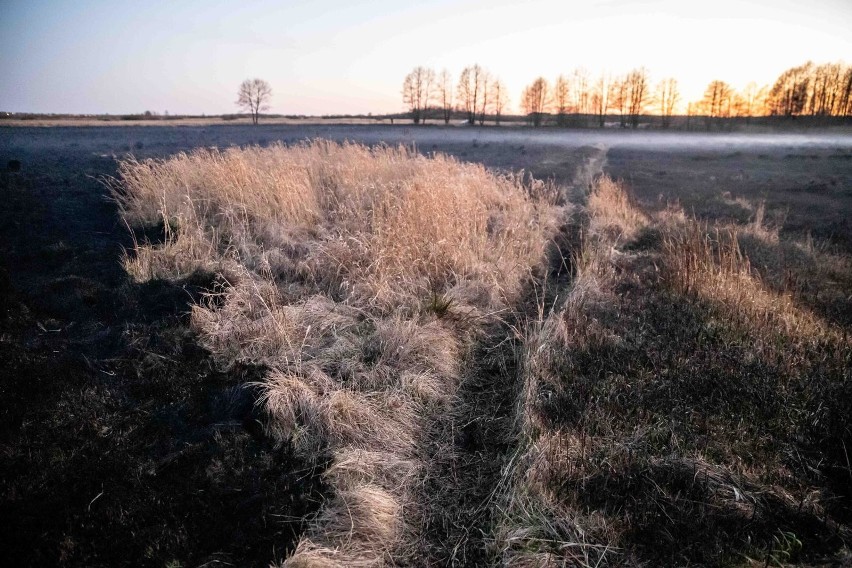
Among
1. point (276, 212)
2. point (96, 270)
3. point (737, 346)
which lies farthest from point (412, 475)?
point (276, 212)

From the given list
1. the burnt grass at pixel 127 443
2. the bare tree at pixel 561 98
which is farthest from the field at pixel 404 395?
the bare tree at pixel 561 98

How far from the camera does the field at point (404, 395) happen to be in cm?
228

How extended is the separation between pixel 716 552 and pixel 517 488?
40.3 inches

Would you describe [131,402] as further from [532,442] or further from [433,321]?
[532,442]

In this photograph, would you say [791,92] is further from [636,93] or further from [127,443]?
[127,443]

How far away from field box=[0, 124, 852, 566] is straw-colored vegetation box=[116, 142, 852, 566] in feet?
0.07

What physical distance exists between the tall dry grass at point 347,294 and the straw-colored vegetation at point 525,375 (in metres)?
0.02

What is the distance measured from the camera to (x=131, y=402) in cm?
310

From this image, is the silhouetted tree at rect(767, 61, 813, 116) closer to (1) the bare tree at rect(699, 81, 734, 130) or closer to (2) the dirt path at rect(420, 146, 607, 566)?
(1) the bare tree at rect(699, 81, 734, 130)

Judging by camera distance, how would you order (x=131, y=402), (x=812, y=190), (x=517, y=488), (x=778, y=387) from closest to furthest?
(x=517, y=488) → (x=131, y=402) → (x=778, y=387) → (x=812, y=190)

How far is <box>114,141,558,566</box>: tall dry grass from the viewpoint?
269 cm

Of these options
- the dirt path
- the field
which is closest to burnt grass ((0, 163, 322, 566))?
the field

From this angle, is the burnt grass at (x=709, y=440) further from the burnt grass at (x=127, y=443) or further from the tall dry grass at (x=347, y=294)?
the burnt grass at (x=127, y=443)

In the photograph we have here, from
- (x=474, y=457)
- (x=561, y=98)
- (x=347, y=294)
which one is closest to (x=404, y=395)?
(x=474, y=457)
